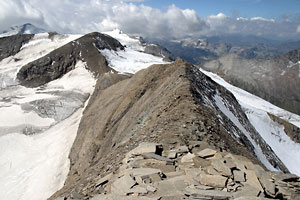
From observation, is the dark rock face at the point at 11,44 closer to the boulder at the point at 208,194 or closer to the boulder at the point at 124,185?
the boulder at the point at 124,185

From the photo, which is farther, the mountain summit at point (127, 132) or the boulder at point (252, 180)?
the mountain summit at point (127, 132)

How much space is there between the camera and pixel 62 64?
3570 inches

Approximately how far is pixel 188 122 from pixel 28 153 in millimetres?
41863

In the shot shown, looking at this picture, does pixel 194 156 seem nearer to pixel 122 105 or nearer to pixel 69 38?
pixel 122 105

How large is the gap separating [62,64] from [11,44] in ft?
152

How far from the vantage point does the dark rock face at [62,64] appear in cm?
8675

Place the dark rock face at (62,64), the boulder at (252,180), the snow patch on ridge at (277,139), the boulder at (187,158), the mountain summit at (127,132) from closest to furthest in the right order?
1. the boulder at (252,180)
2. the mountain summit at (127,132)
3. the boulder at (187,158)
4. the snow patch on ridge at (277,139)
5. the dark rock face at (62,64)

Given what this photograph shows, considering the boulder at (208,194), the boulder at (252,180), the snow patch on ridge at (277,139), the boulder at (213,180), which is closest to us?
the boulder at (208,194)

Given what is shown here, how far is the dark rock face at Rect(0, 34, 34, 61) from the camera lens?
112 m

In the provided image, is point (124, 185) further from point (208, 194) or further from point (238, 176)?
point (238, 176)

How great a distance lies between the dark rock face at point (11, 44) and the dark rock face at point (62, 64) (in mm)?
29337

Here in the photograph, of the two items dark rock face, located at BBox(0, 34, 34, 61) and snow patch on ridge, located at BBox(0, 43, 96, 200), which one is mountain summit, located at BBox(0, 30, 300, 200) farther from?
dark rock face, located at BBox(0, 34, 34, 61)

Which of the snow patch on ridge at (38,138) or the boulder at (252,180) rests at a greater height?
the boulder at (252,180)

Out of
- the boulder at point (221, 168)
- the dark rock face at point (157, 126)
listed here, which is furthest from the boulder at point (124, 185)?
the boulder at point (221, 168)
